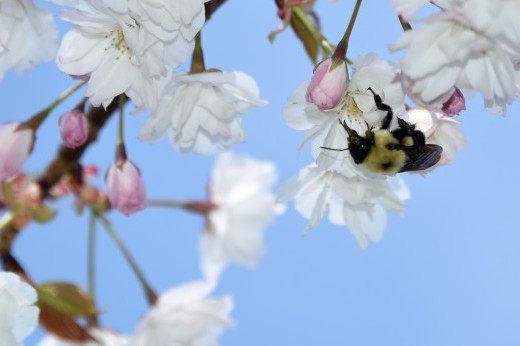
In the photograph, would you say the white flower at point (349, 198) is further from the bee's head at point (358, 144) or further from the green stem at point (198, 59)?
the green stem at point (198, 59)

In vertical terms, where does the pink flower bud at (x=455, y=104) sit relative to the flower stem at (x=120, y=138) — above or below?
above

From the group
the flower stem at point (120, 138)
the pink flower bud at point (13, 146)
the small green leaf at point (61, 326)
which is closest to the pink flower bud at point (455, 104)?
the flower stem at point (120, 138)

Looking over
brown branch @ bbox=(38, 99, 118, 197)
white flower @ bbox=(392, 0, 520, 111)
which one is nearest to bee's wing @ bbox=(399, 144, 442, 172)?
white flower @ bbox=(392, 0, 520, 111)

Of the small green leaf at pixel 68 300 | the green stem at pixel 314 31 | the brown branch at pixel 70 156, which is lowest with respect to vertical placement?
the small green leaf at pixel 68 300

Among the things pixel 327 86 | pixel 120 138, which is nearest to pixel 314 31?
pixel 327 86

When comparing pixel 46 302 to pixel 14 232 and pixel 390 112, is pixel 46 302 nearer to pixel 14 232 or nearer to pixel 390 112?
pixel 14 232

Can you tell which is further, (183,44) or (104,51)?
(104,51)

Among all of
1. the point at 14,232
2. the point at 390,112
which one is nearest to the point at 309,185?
the point at 390,112
